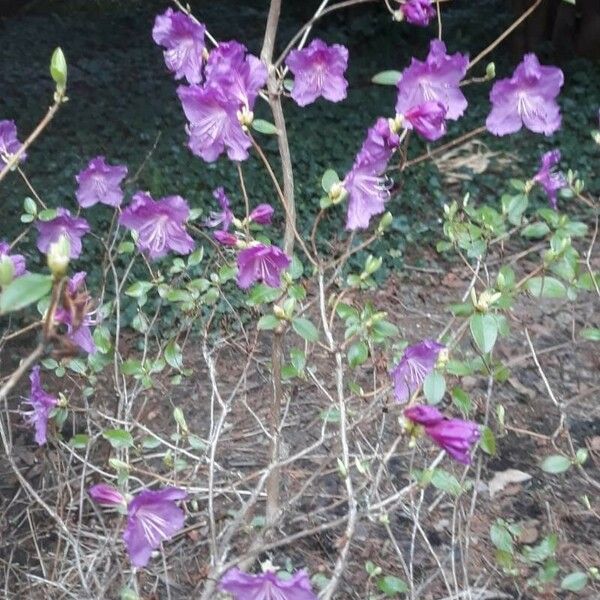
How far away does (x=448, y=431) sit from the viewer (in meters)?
1.19

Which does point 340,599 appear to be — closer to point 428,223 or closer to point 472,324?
point 472,324

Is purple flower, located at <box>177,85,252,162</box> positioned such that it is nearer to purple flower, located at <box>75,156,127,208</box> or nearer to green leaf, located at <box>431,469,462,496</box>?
purple flower, located at <box>75,156,127,208</box>

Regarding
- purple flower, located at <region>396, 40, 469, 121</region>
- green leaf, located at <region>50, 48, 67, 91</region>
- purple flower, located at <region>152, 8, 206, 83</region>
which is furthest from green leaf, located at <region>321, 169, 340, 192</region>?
green leaf, located at <region>50, 48, 67, 91</region>

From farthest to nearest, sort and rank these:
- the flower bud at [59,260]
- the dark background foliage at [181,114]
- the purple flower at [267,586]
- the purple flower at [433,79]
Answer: the dark background foliage at [181,114] → the purple flower at [433,79] → the purple flower at [267,586] → the flower bud at [59,260]

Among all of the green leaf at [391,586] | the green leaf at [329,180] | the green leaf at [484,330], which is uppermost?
the green leaf at [329,180]

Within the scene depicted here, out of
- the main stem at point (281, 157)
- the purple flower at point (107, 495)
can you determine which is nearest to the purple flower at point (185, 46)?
the main stem at point (281, 157)

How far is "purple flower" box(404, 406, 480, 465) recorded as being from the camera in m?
1.18

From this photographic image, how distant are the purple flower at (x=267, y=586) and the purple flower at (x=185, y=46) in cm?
85

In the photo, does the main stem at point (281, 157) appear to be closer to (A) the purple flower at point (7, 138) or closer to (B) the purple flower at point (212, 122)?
(B) the purple flower at point (212, 122)

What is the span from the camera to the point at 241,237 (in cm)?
185

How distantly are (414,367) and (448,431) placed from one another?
282 mm

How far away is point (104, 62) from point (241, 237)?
513 cm

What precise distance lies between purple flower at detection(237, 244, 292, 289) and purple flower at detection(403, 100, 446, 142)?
298 millimetres

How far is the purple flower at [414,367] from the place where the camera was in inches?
56.8
